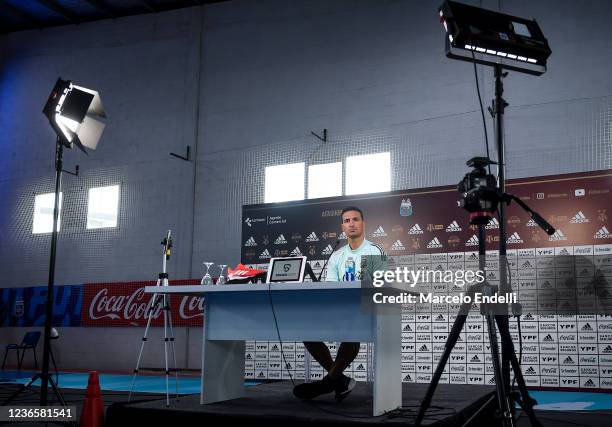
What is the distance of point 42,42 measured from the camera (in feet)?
35.6

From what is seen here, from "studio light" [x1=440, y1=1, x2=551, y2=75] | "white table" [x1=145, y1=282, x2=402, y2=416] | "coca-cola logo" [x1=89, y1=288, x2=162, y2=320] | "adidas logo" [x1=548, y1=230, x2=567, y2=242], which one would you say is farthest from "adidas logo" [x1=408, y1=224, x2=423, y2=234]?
"studio light" [x1=440, y1=1, x2=551, y2=75]

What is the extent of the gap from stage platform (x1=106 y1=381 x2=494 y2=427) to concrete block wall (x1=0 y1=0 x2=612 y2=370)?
13.3ft

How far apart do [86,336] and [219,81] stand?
4.53 m

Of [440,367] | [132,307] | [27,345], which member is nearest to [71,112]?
[440,367]

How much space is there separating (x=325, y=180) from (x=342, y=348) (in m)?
4.35

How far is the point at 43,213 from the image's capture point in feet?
33.1

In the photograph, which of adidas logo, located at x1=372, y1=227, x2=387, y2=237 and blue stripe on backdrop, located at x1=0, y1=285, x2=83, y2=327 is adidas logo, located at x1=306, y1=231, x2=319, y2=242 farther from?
blue stripe on backdrop, located at x1=0, y1=285, x2=83, y2=327

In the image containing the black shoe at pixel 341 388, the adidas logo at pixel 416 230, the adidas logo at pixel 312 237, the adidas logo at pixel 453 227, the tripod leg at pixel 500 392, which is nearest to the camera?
the tripod leg at pixel 500 392

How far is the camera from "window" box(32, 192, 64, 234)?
10016 millimetres

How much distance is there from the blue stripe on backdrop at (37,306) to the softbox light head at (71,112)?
5.77 m

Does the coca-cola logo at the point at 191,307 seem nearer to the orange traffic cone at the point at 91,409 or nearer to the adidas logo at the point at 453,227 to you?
the adidas logo at the point at 453,227

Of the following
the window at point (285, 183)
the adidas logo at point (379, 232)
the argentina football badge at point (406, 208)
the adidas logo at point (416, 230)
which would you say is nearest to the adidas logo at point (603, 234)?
the adidas logo at point (416, 230)

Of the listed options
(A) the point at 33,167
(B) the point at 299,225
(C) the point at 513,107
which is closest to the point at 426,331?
(B) the point at 299,225

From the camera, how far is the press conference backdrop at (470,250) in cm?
630
